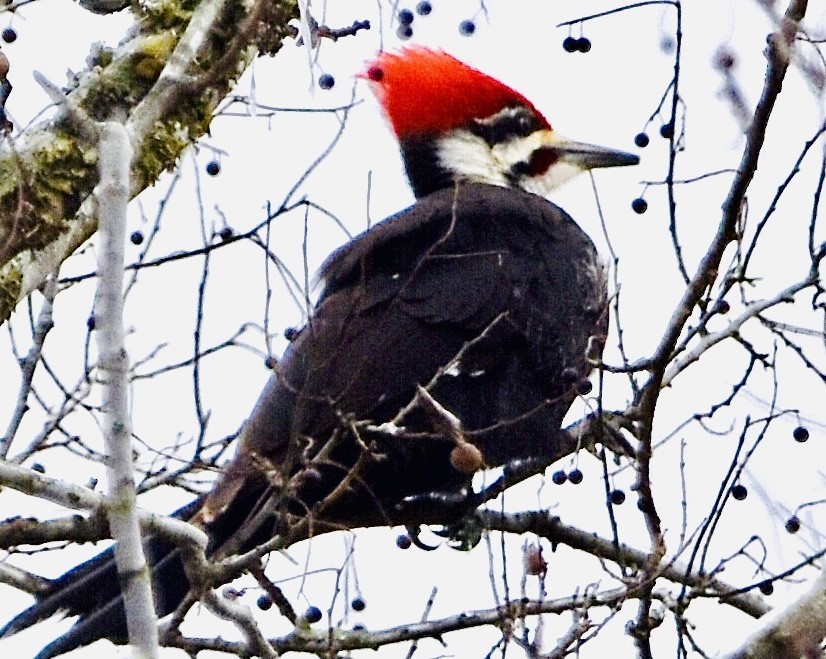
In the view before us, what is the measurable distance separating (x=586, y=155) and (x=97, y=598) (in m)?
2.51

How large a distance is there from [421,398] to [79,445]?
4.30 ft

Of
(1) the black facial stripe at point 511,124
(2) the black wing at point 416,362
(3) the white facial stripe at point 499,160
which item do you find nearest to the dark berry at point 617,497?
(2) the black wing at point 416,362

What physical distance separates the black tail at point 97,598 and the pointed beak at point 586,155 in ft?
7.60

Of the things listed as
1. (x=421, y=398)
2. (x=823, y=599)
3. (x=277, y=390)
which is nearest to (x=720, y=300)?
(x=421, y=398)

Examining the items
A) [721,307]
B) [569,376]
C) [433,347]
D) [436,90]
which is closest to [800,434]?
[721,307]

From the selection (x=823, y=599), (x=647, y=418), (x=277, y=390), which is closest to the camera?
(x=823, y=599)

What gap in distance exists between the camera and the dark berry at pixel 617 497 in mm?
3727

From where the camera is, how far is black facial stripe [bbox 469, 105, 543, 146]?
18.0 ft

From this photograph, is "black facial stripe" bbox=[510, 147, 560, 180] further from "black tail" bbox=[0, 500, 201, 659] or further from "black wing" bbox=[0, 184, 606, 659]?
"black tail" bbox=[0, 500, 201, 659]

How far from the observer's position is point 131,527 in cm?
233

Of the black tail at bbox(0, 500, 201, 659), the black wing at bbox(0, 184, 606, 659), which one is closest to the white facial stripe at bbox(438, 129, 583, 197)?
the black wing at bbox(0, 184, 606, 659)

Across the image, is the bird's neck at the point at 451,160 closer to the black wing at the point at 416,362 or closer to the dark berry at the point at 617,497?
the black wing at the point at 416,362

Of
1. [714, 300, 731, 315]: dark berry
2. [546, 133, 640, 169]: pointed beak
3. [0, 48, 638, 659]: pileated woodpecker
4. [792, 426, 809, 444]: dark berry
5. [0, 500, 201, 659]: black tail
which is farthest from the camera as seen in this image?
[546, 133, 640, 169]: pointed beak

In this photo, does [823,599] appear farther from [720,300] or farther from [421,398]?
[720,300]
